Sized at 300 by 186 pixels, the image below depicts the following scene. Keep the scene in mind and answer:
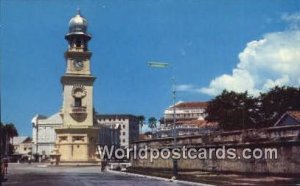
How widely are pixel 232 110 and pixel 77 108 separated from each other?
2559 cm

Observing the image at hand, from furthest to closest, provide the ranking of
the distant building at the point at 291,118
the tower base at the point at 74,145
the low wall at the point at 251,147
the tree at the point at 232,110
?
the tower base at the point at 74,145 < the tree at the point at 232,110 < the distant building at the point at 291,118 < the low wall at the point at 251,147

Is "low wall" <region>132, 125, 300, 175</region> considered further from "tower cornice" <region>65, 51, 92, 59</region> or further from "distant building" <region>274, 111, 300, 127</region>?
"tower cornice" <region>65, 51, 92, 59</region>

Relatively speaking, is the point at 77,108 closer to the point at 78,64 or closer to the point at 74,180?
the point at 78,64

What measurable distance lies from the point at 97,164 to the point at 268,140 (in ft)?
189

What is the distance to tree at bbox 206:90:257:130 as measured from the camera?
7619cm

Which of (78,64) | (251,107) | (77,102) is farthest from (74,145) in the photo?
(251,107)

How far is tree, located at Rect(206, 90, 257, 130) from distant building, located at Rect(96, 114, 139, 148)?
105201 millimetres

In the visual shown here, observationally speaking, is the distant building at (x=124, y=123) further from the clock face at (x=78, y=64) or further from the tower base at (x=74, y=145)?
the tower base at (x=74, y=145)

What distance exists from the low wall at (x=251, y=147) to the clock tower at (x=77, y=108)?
1583 inches

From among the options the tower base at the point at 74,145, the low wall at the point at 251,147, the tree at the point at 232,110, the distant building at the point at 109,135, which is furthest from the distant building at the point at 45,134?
the low wall at the point at 251,147

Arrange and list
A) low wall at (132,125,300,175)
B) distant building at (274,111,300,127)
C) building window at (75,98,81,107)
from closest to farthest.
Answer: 1. low wall at (132,125,300,175)
2. distant building at (274,111,300,127)
3. building window at (75,98,81,107)

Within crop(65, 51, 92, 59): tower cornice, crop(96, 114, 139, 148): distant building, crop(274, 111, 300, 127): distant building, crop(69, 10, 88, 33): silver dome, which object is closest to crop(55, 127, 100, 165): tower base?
crop(65, 51, 92, 59): tower cornice

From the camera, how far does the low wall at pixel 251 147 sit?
30.4 meters

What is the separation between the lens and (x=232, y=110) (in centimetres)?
7944
